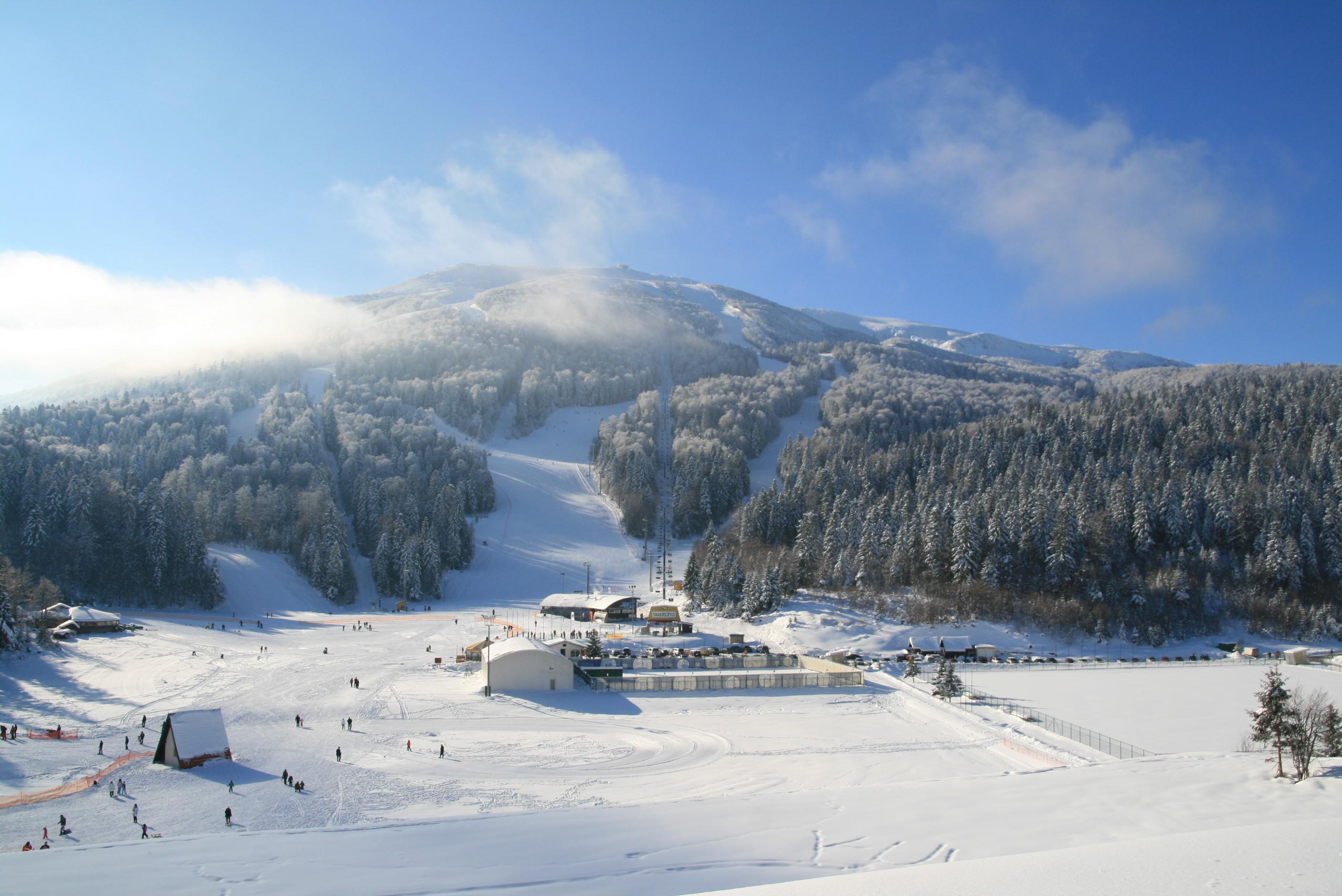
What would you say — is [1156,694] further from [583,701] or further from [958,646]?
[583,701]

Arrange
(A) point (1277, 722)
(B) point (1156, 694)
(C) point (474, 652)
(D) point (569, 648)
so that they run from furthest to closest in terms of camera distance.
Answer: (C) point (474, 652)
(D) point (569, 648)
(B) point (1156, 694)
(A) point (1277, 722)

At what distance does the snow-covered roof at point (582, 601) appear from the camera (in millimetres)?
61688

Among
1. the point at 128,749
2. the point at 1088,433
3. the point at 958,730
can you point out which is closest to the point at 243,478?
the point at 128,749

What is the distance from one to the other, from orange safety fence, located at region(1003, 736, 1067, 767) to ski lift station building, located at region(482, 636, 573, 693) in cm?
2035

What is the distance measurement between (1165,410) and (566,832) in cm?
8903

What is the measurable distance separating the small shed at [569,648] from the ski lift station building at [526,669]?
2114 mm

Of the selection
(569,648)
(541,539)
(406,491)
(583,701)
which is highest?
(406,491)

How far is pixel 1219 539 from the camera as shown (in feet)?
191

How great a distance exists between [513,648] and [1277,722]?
29.9 m

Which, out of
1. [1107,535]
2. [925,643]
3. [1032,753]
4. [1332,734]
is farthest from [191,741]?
[1107,535]

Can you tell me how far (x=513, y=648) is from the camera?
120ft

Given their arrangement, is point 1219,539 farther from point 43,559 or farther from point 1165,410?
point 43,559

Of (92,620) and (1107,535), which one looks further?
(1107,535)

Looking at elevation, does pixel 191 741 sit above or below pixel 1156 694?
below
